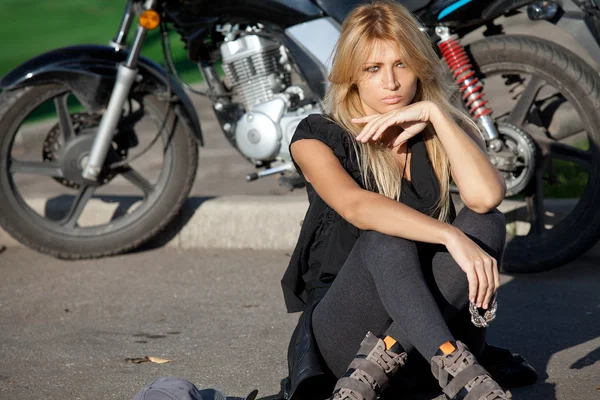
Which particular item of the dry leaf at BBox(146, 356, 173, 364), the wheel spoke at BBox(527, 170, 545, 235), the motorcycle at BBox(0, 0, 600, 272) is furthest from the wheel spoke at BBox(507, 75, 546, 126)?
the dry leaf at BBox(146, 356, 173, 364)

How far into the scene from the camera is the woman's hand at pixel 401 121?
307 centimetres

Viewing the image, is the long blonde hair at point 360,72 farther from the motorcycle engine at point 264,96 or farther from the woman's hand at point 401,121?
the motorcycle engine at point 264,96

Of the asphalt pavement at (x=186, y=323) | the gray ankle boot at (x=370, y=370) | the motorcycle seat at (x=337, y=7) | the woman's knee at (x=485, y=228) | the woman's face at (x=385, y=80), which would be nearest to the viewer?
the gray ankle boot at (x=370, y=370)

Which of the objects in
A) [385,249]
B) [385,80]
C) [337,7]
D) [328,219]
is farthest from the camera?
[337,7]

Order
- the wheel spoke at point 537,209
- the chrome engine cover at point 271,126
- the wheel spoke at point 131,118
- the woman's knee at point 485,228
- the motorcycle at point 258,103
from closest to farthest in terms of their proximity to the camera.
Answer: the woman's knee at point 485,228, the motorcycle at point 258,103, the wheel spoke at point 537,209, the chrome engine cover at point 271,126, the wheel spoke at point 131,118

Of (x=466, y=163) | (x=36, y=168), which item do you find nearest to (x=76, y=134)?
(x=36, y=168)

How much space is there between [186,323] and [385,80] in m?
1.61

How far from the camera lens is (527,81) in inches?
187

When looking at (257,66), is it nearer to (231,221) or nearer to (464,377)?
(231,221)

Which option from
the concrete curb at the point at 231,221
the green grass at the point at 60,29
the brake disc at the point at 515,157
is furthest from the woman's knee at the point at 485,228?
the green grass at the point at 60,29

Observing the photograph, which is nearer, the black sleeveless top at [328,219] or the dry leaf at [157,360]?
the black sleeveless top at [328,219]

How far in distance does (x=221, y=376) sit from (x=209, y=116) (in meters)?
5.63

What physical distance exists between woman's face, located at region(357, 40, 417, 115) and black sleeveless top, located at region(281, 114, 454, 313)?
5.9 inches

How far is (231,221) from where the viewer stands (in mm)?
5352
